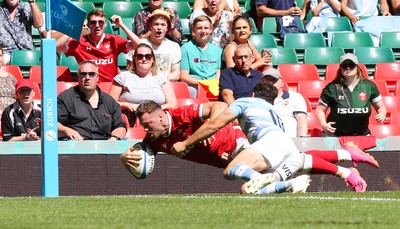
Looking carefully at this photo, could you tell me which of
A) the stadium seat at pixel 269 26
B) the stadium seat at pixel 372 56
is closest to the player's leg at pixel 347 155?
the stadium seat at pixel 372 56

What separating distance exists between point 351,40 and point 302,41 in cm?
84

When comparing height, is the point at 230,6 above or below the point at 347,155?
above

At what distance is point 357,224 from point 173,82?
7.27 meters

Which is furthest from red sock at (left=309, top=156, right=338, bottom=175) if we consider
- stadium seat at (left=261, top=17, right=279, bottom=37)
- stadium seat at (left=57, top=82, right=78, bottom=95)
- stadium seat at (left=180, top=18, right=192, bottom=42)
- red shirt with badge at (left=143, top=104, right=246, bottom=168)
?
stadium seat at (left=261, top=17, right=279, bottom=37)

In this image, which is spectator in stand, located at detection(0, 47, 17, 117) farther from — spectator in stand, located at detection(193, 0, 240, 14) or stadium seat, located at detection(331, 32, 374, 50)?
stadium seat, located at detection(331, 32, 374, 50)

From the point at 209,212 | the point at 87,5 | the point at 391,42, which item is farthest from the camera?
the point at 391,42

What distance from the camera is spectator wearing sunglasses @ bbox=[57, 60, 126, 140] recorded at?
1258cm

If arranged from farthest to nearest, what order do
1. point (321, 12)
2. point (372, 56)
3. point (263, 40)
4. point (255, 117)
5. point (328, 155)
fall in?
1. point (321, 12)
2. point (372, 56)
3. point (263, 40)
4. point (328, 155)
5. point (255, 117)

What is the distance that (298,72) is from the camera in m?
15.3

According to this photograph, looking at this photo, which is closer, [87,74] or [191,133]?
[191,133]

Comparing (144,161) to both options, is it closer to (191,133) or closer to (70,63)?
(191,133)

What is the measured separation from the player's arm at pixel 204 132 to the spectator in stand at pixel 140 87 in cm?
336

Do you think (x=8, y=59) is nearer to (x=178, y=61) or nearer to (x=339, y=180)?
(x=178, y=61)

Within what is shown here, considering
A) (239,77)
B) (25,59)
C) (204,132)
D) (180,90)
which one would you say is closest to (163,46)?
(180,90)
